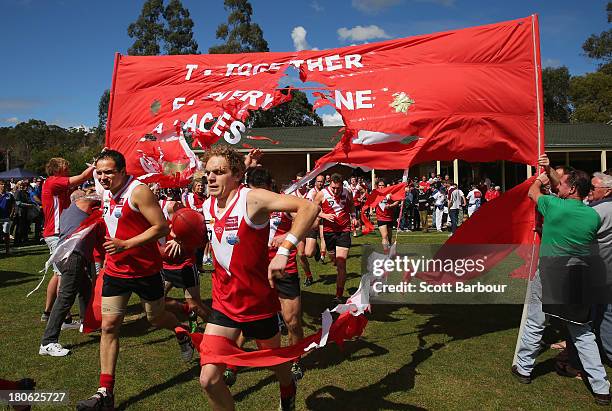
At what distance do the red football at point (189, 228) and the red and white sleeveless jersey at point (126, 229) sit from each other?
257mm

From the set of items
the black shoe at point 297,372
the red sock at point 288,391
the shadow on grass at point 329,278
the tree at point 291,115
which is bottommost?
the black shoe at point 297,372

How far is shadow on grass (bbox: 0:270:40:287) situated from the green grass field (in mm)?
2752

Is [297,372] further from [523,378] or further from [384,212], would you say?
[384,212]

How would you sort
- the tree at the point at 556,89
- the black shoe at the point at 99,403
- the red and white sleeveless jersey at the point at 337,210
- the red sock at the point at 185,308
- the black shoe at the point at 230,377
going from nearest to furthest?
1. the black shoe at the point at 99,403
2. the black shoe at the point at 230,377
3. the red sock at the point at 185,308
4. the red and white sleeveless jersey at the point at 337,210
5. the tree at the point at 556,89

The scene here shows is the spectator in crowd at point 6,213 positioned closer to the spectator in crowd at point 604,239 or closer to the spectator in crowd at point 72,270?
the spectator in crowd at point 72,270

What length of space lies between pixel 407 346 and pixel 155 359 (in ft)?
9.64

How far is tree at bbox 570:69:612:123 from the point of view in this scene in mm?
46156

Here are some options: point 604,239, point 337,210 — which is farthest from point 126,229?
point 604,239

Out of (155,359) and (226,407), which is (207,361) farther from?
(155,359)

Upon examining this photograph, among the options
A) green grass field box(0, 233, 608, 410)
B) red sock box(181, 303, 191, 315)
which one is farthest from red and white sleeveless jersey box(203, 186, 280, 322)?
red sock box(181, 303, 191, 315)

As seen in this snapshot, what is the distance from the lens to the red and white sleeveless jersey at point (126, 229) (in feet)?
13.7

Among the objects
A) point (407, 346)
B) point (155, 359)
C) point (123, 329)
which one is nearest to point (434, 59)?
point (407, 346)

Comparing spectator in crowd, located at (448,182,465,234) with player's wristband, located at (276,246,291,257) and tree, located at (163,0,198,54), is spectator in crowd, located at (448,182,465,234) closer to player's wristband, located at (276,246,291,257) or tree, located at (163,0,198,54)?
player's wristband, located at (276,246,291,257)

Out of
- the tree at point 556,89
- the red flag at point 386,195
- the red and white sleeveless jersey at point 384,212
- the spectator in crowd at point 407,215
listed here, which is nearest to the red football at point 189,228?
the red flag at point 386,195
